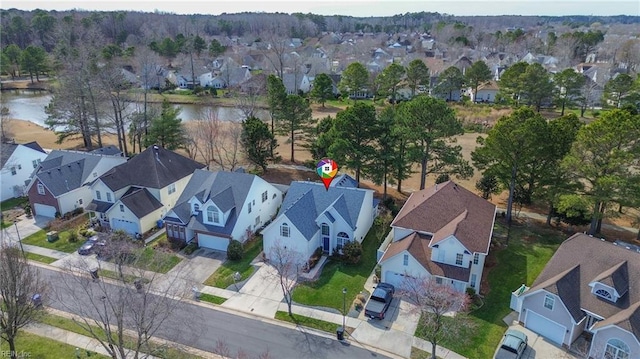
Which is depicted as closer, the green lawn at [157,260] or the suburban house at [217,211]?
the green lawn at [157,260]

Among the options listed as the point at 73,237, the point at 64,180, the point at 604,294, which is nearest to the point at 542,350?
the point at 604,294

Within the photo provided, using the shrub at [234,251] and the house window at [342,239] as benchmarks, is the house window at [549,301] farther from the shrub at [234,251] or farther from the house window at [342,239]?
the shrub at [234,251]

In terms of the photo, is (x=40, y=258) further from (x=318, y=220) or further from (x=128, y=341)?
(x=318, y=220)

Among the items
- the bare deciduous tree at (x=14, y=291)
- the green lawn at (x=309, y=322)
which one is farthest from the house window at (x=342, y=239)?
the bare deciduous tree at (x=14, y=291)

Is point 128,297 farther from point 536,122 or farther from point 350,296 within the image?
point 536,122

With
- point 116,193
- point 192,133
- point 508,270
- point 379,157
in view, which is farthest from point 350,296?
point 192,133

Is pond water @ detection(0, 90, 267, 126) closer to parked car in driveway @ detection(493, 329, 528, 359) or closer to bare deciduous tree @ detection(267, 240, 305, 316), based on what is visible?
bare deciduous tree @ detection(267, 240, 305, 316)

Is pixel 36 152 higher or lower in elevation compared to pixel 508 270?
higher

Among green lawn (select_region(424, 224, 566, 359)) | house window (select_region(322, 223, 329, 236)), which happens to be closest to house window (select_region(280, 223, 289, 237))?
house window (select_region(322, 223, 329, 236))
